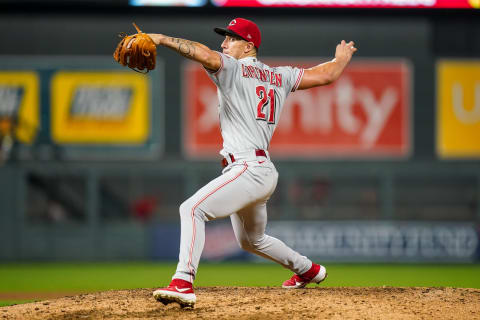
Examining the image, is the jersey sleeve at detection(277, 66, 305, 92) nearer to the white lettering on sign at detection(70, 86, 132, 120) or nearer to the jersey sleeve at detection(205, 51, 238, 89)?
the jersey sleeve at detection(205, 51, 238, 89)

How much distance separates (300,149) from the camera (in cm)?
1307

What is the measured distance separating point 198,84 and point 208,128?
31.5 inches

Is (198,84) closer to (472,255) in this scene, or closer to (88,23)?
(88,23)

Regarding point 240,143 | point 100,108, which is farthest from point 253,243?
point 100,108

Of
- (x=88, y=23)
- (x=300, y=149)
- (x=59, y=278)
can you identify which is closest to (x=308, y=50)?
(x=300, y=149)

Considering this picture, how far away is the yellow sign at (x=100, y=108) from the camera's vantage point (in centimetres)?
1298

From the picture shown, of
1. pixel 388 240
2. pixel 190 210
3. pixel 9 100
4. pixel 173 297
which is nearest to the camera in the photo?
pixel 173 297

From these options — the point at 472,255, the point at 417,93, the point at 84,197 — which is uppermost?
the point at 417,93

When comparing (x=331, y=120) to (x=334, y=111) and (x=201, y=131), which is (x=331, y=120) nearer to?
(x=334, y=111)

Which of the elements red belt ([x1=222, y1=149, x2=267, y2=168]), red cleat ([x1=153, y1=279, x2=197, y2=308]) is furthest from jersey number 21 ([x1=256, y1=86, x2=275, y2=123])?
red cleat ([x1=153, y1=279, x2=197, y2=308])

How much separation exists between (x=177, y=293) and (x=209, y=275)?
6231 mm

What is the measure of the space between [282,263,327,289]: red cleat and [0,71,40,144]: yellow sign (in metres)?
8.58

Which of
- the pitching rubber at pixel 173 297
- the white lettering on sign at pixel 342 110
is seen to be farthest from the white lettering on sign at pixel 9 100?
the pitching rubber at pixel 173 297

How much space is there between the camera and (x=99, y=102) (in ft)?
42.7
